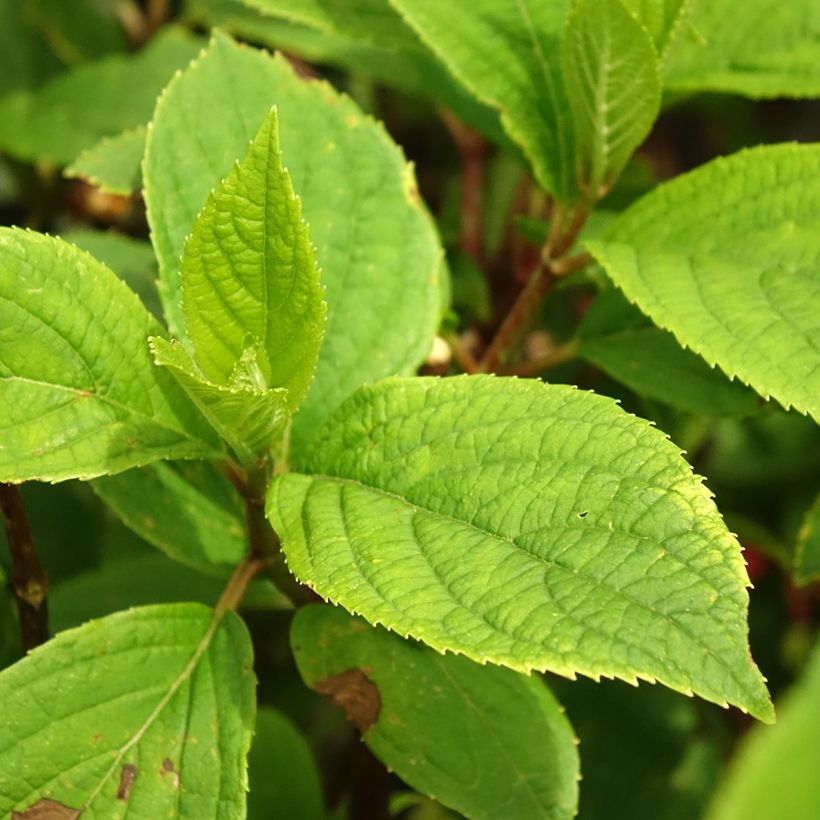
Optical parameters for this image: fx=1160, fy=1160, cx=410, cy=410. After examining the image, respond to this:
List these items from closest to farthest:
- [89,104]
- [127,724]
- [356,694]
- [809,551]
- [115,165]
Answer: [127,724]
[356,694]
[809,551]
[115,165]
[89,104]

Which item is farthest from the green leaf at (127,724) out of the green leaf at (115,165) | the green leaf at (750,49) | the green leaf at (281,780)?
the green leaf at (750,49)

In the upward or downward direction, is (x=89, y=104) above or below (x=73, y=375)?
below

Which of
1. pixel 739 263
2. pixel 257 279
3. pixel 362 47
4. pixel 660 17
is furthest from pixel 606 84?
pixel 362 47

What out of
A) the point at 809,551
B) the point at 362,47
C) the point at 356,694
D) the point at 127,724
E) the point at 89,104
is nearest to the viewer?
the point at 127,724

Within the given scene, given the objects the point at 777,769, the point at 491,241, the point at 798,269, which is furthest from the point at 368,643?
the point at 491,241

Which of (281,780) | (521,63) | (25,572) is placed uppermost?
(521,63)

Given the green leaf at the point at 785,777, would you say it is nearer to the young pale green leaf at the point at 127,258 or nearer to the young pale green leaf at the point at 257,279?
the young pale green leaf at the point at 257,279

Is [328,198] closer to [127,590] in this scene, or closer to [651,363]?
[651,363]

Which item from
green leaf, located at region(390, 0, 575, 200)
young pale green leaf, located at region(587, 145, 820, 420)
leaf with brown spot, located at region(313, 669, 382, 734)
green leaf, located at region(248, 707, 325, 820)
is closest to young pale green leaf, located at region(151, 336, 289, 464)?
leaf with brown spot, located at region(313, 669, 382, 734)
